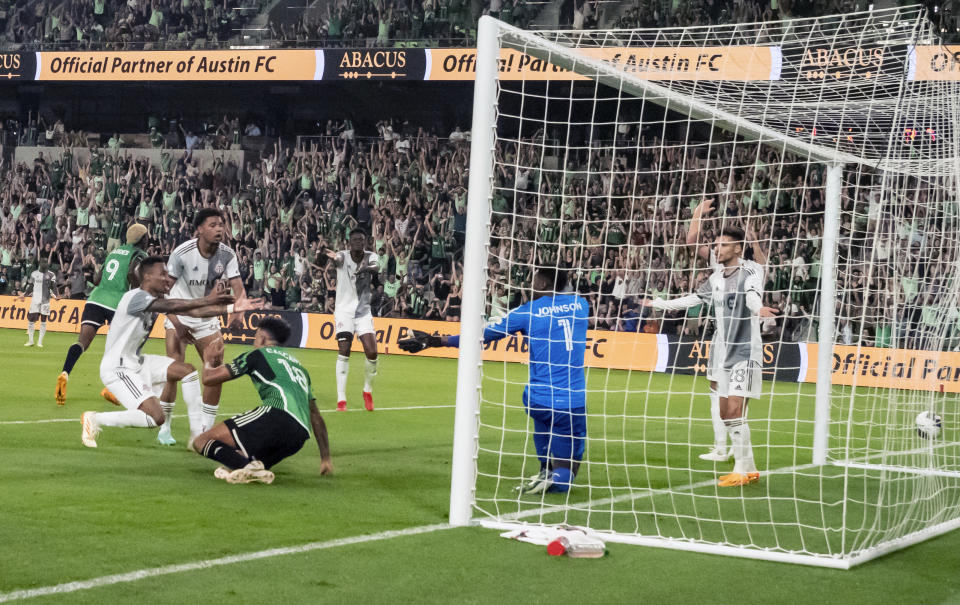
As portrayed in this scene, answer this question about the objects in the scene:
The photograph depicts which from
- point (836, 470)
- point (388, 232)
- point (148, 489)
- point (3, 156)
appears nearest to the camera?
point (148, 489)

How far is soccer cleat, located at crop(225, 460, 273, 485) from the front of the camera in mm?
8383

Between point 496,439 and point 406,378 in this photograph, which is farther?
point 406,378

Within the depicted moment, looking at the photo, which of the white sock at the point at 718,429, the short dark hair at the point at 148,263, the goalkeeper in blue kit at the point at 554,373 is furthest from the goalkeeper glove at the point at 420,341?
the white sock at the point at 718,429

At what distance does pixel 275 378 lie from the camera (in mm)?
8578

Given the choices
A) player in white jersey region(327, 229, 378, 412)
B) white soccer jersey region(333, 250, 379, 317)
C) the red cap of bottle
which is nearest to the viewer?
the red cap of bottle

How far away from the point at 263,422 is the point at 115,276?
5785 mm

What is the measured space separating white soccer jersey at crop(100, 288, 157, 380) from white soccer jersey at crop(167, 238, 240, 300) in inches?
28.5

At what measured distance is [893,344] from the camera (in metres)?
7.29

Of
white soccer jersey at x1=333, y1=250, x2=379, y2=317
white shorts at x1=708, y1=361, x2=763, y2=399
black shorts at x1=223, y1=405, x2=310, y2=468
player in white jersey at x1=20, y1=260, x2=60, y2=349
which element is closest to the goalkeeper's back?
white shorts at x1=708, y1=361, x2=763, y2=399

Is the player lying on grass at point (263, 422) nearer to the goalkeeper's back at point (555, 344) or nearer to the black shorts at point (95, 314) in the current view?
the goalkeeper's back at point (555, 344)

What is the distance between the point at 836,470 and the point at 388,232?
21451 mm

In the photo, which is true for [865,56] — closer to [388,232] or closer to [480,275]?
[480,275]

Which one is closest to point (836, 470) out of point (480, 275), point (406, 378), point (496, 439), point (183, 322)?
point (496, 439)

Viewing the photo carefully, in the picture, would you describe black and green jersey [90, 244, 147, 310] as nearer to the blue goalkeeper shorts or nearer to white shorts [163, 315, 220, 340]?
white shorts [163, 315, 220, 340]
